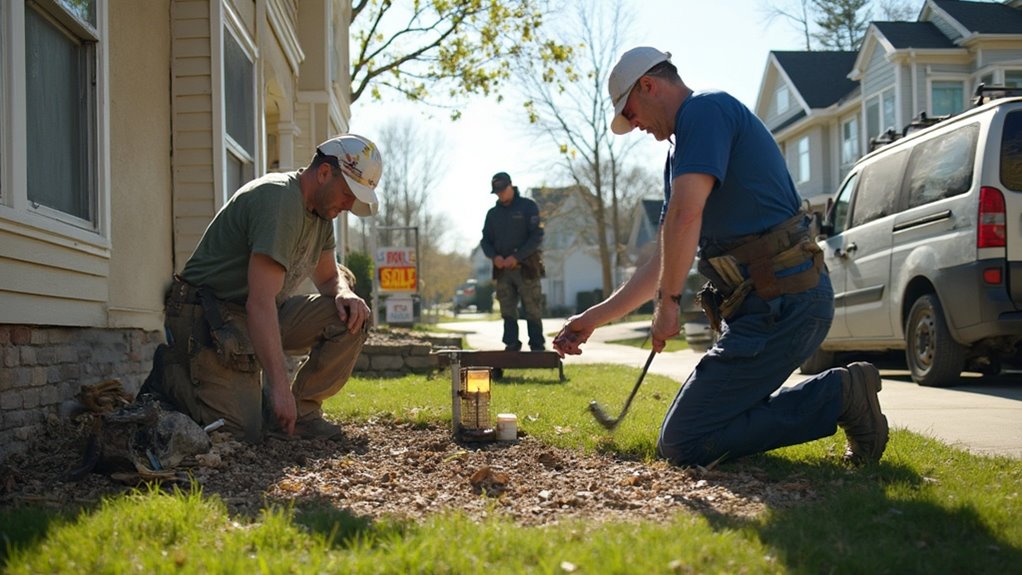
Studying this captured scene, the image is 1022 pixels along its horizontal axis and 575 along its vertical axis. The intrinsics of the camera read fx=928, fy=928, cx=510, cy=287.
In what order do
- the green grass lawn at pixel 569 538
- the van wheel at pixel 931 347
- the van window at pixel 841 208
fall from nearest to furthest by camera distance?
the green grass lawn at pixel 569 538 → the van wheel at pixel 931 347 → the van window at pixel 841 208

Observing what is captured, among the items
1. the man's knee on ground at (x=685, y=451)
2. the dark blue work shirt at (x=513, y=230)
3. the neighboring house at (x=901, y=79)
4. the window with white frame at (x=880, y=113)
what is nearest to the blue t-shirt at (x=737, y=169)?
the man's knee on ground at (x=685, y=451)

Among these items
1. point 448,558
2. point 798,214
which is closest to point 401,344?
point 798,214

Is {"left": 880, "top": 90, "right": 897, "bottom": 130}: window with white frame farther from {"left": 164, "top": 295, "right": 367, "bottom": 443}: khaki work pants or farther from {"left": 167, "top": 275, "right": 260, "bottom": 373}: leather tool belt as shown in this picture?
{"left": 167, "top": 275, "right": 260, "bottom": 373}: leather tool belt

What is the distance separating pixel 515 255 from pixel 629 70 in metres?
6.14

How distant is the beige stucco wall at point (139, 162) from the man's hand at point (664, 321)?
3.29m

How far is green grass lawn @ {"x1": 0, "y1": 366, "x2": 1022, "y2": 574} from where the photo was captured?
256 cm

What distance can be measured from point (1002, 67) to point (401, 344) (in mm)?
20288

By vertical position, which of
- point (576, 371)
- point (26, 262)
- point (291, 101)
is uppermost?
point (291, 101)

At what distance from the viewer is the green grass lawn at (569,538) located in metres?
2.56

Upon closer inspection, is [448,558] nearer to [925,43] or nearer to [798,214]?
[798,214]

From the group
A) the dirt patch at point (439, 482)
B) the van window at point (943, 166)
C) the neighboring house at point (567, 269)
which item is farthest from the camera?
the neighboring house at point (567, 269)

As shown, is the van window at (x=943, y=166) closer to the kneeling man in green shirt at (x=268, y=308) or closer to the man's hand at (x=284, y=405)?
the kneeling man in green shirt at (x=268, y=308)

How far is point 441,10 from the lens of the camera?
19484mm

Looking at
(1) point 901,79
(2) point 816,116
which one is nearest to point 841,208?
(1) point 901,79
